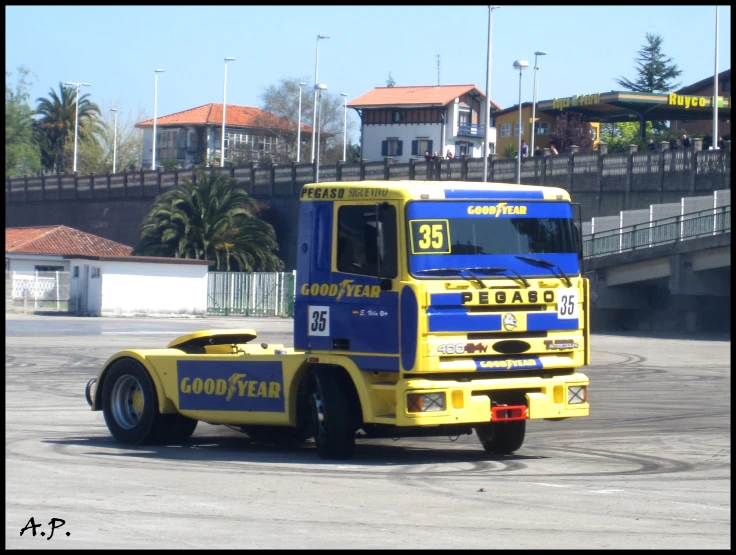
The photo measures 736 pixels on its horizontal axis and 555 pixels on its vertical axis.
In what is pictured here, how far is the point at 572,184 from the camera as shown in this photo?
2007 inches

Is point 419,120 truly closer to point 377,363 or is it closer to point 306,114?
point 306,114

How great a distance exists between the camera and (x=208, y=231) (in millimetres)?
57281

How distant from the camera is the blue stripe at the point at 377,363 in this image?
34.2 ft

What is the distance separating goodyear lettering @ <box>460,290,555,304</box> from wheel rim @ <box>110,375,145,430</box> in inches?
159

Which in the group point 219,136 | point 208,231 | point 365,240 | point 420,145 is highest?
point 219,136

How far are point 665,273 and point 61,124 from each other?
3501 inches

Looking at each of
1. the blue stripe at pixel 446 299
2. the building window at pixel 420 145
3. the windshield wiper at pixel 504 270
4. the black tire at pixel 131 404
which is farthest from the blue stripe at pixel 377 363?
the building window at pixel 420 145

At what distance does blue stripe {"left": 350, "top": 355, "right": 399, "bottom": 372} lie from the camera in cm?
1042

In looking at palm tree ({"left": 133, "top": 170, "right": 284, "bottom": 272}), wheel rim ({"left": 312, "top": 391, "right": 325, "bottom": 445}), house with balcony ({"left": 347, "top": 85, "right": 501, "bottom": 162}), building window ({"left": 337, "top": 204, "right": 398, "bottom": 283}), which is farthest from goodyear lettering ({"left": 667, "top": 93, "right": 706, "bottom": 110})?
wheel rim ({"left": 312, "top": 391, "right": 325, "bottom": 445})

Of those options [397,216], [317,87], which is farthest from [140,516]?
[317,87]

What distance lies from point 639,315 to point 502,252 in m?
33.2

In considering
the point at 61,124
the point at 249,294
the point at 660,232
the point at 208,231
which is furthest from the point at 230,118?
the point at 660,232

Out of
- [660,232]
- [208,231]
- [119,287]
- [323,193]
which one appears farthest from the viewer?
[208,231]

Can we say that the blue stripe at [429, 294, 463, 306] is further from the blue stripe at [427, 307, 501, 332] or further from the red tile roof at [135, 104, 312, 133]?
the red tile roof at [135, 104, 312, 133]
